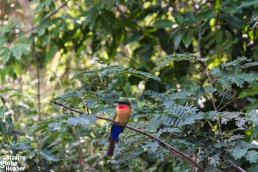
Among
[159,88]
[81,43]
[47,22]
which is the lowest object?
[159,88]

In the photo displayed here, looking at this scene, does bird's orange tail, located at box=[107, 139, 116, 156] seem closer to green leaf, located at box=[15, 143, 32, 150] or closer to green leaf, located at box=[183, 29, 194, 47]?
green leaf, located at box=[15, 143, 32, 150]

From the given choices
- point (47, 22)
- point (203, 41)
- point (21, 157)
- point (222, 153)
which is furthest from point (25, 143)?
point (203, 41)

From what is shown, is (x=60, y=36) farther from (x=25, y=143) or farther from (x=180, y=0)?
(x=25, y=143)

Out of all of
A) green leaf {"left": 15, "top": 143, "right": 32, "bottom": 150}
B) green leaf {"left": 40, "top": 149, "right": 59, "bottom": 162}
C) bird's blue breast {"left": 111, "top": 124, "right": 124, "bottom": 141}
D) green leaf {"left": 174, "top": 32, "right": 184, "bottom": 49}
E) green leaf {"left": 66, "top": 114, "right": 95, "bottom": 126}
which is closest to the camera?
green leaf {"left": 66, "top": 114, "right": 95, "bottom": 126}

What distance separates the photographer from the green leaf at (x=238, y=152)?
2.62 metres

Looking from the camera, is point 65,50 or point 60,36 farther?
point 60,36

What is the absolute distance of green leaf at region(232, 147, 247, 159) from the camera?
262cm

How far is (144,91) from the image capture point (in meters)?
3.17

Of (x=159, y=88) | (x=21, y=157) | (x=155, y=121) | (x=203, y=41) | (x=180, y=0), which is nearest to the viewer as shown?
(x=155, y=121)

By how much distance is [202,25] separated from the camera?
445cm

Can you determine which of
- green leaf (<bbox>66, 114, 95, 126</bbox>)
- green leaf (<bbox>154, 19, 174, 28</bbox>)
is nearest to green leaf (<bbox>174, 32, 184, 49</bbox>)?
green leaf (<bbox>154, 19, 174, 28</bbox>)

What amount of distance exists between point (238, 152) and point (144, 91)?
2.60 feet

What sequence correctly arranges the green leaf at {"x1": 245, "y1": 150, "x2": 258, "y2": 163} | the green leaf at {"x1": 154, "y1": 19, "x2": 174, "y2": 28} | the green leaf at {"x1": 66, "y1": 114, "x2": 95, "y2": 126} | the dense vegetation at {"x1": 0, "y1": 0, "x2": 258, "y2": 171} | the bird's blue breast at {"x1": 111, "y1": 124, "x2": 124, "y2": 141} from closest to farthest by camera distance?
1. the green leaf at {"x1": 66, "y1": 114, "x2": 95, "y2": 126}
2. the green leaf at {"x1": 245, "y1": 150, "x2": 258, "y2": 163}
3. the dense vegetation at {"x1": 0, "y1": 0, "x2": 258, "y2": 171}
4. the bird's blue breast at {"x1": 111, "y1": 124, "x2": 124, "y2": 141}
5. the green leaf at {"x1": 154, "y1": 19, "x2": 174, "y2": 28}

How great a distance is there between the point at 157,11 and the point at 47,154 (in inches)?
80.2
